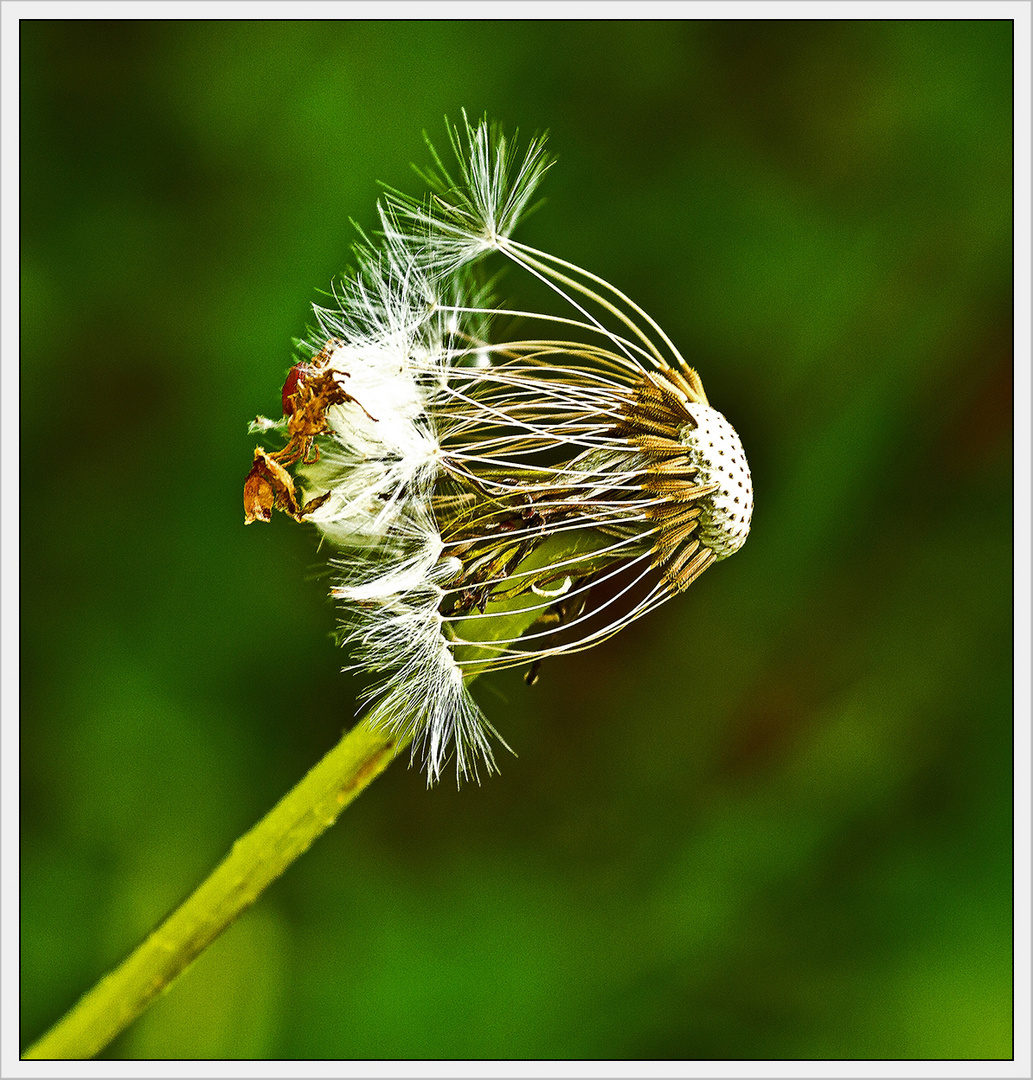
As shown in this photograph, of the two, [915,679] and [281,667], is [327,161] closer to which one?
[281,667]

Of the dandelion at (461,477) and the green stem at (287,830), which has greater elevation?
the dandelion at (461,477)

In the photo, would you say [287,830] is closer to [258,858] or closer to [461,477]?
[258,858]

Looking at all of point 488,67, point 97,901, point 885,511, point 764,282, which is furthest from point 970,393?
point 97,901

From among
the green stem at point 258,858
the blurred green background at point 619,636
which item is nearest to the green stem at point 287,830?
the green stem at point 258,858

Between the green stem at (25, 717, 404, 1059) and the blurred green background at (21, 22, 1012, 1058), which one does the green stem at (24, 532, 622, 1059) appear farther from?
the blurred green background at (21, 22, 1012, 1058)

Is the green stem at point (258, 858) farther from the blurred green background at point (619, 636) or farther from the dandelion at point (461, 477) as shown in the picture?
the blurred green background at point (619, 636)

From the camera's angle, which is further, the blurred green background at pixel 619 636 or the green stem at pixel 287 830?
the blurred green background at pixel 619 636

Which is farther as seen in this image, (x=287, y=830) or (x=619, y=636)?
(x=619, y=636)

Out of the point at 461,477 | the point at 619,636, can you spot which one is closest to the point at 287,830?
the point at 461,477
